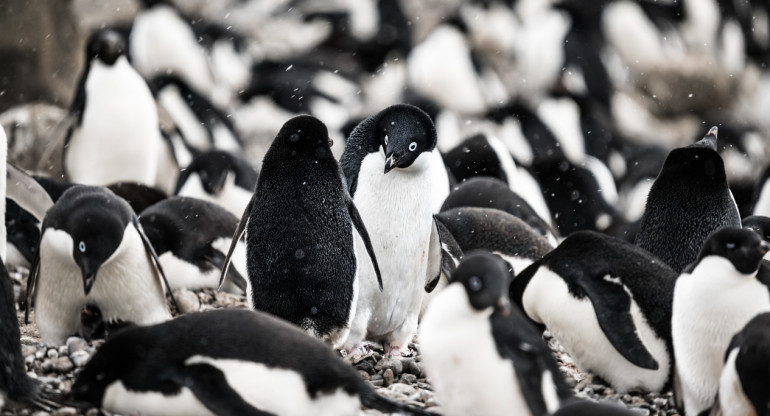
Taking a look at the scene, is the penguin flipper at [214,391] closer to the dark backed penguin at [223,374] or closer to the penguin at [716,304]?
the dark backed penguin at [223,374]

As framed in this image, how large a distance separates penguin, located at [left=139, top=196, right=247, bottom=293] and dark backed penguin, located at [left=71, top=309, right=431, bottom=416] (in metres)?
2.21

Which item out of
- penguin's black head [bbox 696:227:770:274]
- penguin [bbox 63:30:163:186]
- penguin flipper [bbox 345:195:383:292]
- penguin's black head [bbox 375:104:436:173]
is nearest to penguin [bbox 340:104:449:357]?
penguin's black head [bbox 375:104:436:173]

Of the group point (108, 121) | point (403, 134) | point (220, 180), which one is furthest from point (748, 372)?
point (108, 121)

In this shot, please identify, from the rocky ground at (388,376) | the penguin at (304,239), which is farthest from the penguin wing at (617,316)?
the penguin at (304,239)

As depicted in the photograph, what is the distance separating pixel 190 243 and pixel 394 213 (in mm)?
1399

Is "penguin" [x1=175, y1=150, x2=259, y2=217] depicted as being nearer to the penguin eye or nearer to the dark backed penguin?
the dark backed penguin

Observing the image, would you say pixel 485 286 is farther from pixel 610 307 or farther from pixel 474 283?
pixel 610 307

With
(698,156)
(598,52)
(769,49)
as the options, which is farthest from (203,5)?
(698,156)

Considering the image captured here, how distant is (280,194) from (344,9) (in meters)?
9.81

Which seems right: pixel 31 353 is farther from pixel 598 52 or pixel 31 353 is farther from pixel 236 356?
pixel 598 52

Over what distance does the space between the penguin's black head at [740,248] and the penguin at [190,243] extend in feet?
8.52

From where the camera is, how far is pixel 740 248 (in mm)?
3625

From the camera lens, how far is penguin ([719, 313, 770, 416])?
3191 mm

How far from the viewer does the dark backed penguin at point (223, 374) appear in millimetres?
3139
